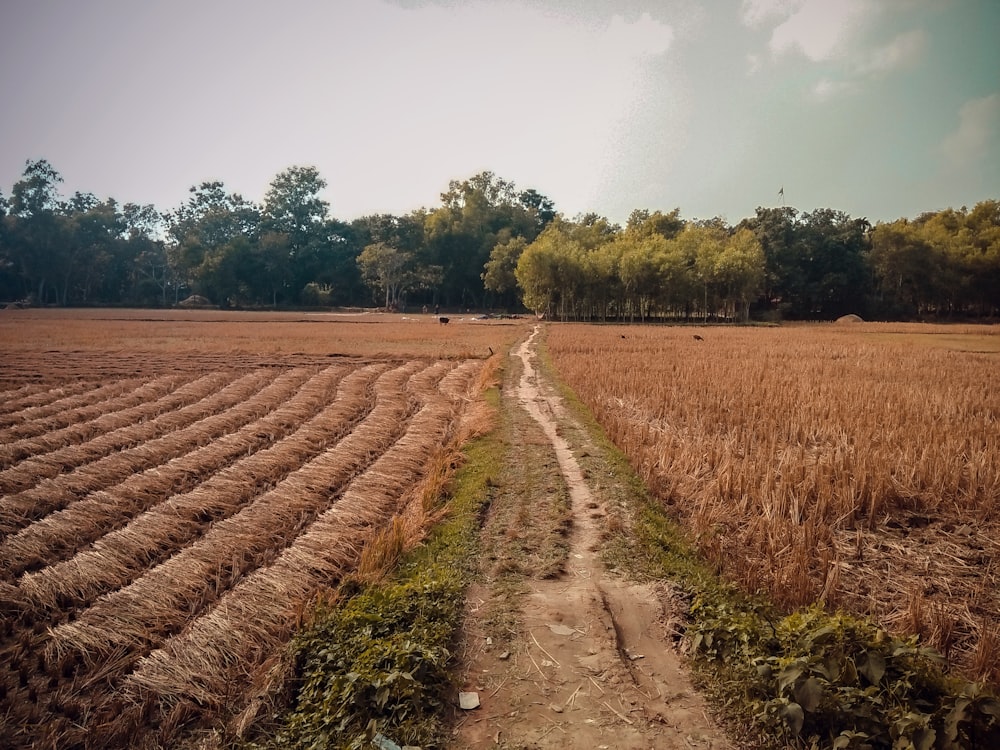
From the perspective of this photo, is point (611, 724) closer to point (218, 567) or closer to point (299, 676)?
point (299, 676)

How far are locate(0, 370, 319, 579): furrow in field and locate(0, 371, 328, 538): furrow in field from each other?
3 cm

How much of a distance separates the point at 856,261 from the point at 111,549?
2490 inches

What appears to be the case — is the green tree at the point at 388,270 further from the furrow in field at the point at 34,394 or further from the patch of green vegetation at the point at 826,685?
the patch of green vegetation at the point at 826,685

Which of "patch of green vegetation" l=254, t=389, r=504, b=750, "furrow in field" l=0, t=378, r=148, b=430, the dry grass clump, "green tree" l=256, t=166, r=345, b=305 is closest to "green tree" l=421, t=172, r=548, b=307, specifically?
"green tree" l=256, t=166, r=345, b=305

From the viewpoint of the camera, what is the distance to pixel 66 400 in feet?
39.9

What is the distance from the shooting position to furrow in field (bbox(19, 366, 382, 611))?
4832 millimetres

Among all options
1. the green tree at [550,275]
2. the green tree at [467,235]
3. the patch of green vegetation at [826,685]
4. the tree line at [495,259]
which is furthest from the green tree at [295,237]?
the patch of green vegetation at [826,685]

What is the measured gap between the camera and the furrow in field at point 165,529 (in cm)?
483

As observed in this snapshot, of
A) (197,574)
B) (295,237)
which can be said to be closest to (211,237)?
(295,237)

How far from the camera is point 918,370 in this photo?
624 inches

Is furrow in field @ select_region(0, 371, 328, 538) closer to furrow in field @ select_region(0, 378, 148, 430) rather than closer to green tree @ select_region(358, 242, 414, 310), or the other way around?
furrow in field @ select_region(0, 378, 148, 430)

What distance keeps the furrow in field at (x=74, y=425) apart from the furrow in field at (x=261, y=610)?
17.2 feet

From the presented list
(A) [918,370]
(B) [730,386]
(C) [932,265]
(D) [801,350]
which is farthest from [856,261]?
(B) [730,386]

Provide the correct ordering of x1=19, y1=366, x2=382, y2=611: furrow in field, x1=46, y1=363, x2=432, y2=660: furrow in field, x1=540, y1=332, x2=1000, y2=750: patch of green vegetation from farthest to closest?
x1=19, y1=366, x2=382, y2=611: furrow in field, x1=46, y1=363, x2=432, y2=660: furrow in field, x1=540, y1=332, x2=1000, y2=750: patch of green vegetation
